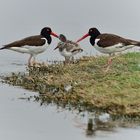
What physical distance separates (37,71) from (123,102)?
5139 mm

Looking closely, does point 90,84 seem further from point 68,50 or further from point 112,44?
point 68,50

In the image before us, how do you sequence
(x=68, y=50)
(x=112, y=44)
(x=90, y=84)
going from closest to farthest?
Answer: (x=90, y=84) → (x=112, y=44) → (x=68, y=50)

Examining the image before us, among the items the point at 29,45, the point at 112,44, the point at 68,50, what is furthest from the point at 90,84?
the point at 68,50

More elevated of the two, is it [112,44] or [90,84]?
[112,44]

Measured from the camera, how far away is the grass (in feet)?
60.1

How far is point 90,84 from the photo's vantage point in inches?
793

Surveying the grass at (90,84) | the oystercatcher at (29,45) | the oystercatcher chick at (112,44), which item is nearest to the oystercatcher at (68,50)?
the grass at (90,84)

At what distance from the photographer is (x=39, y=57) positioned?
27781 millimetres

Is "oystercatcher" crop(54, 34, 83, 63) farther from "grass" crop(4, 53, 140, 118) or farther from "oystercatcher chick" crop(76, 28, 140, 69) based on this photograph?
"oystercatcher chick" crop(76, 28, 140, 69)

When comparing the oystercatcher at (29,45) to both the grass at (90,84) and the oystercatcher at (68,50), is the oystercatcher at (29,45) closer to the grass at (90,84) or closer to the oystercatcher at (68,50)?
the oystercatcher at (68,50)

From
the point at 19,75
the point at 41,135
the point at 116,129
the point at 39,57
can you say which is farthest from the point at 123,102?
the point at 39,57

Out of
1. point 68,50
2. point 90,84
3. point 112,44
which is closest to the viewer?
point 90,84

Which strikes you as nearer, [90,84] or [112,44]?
[90,84]

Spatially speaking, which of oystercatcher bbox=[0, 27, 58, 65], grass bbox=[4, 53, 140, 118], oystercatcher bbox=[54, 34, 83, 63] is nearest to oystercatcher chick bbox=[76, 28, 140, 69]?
grass bbox=[4, 53, 140, 118]
